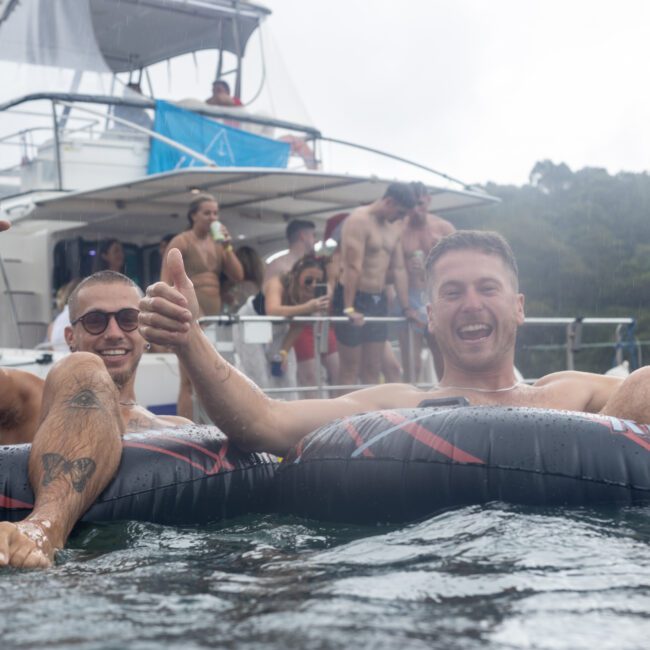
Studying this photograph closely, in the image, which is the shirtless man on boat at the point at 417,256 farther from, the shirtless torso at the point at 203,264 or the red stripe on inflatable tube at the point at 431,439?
the red stripe on inflatable tube at the point at 431,439

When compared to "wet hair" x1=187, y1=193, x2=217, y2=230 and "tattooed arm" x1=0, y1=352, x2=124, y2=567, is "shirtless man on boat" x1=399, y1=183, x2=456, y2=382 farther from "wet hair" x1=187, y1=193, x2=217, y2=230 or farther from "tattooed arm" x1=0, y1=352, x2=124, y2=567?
"tattooed arm" x1=0, y1=352, x2=124, y2=567

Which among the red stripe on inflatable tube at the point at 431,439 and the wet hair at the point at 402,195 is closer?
the red stripe on inflatable tube at the point at 431,439

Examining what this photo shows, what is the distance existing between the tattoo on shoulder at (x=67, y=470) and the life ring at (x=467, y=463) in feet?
2.30

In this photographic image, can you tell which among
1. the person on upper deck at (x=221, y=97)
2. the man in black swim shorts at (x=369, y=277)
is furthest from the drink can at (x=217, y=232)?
the person on upper deck at (x=221, y=97)

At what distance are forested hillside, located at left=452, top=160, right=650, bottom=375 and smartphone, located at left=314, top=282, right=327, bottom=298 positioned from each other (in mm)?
21019

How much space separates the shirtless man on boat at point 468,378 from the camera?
11.1 feet

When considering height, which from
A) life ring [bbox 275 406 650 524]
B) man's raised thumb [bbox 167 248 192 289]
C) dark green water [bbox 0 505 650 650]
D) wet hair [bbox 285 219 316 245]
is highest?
wet hair [bbox 285 219 316 245]

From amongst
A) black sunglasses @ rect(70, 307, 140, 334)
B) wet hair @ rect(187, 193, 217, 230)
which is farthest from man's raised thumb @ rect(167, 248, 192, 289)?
wet hair @ rect(187, 193, 217, 230)

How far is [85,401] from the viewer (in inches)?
125

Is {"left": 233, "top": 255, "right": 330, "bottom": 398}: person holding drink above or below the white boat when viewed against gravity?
below

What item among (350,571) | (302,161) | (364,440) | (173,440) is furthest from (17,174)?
(350,571)

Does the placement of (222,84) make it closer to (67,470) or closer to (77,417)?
(77,417)

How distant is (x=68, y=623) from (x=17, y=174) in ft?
29.0

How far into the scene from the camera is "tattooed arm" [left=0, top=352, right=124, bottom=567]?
2920 mm
